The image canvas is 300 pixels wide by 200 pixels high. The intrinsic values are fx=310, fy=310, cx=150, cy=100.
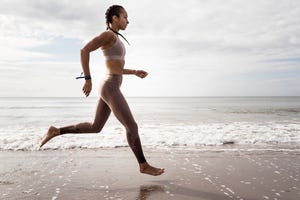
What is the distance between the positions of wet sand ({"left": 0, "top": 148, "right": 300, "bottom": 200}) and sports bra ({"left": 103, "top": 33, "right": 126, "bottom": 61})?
5.23 feet

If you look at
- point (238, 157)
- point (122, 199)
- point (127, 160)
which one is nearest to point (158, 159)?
point (127, 160)

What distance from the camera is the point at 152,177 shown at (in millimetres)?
4277

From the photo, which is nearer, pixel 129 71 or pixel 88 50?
pixel 88 50

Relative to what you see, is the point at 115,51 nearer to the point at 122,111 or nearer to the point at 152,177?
the point at 122,111

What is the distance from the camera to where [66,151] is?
21.7 ft

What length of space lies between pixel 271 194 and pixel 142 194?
4.82 feet

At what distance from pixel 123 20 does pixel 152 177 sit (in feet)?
6.99

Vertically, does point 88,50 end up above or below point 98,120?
above

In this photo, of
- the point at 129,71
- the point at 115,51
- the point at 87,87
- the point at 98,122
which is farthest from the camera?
the point at 129,71

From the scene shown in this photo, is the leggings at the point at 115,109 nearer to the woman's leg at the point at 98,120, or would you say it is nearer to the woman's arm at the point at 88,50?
the woman's leg at the point at 98,120

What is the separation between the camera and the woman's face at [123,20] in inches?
149

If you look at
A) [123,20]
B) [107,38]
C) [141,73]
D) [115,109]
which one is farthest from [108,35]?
[141,73]

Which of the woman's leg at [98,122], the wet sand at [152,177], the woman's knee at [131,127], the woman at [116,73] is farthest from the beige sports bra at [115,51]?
the wet sand at [152,177]

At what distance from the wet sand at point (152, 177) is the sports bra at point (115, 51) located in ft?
5.23
